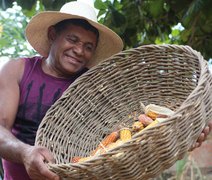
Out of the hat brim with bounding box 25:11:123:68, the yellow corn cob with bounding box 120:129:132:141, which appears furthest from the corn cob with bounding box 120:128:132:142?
the hat brim with bounding box 25:11:123:68

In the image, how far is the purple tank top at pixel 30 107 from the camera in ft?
4.94

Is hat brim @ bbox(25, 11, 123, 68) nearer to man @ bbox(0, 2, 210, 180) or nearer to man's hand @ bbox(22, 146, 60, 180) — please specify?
man @ bbox(0, 2, 210, 180)

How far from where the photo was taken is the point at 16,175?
150 cm

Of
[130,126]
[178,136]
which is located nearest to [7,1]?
[130,126]

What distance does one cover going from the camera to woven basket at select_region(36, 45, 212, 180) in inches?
47.2

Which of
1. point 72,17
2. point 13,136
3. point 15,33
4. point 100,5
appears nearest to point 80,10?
point 72,17

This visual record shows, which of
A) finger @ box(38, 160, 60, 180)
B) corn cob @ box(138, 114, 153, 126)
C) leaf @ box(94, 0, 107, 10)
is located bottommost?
corn cob @ box(138, 114, 153, 126)

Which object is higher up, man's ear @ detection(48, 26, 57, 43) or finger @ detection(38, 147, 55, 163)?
man's ear @ detection(48, 26, 57, 43)

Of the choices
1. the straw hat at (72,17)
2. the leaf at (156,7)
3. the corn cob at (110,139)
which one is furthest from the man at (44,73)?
the leaf at (156,7)

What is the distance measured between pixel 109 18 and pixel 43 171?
143cm

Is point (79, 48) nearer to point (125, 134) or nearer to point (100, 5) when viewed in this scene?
point (125, 134)

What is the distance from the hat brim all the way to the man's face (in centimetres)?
6

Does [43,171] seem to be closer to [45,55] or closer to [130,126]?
[130,126]

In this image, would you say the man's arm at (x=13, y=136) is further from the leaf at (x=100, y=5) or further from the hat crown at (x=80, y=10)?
the leaf at (x=100, y=5)
